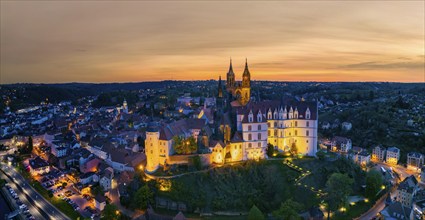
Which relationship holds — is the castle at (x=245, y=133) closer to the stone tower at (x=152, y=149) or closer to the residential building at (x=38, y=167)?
the stone tower at (x=152, y=149)

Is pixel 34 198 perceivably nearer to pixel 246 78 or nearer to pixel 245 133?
pixel 245 133

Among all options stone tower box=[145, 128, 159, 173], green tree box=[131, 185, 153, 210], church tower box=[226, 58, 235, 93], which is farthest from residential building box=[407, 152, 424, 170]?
green tree box=[131, 185, 153, 210]

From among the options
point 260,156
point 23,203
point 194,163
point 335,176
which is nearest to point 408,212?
point 335,176

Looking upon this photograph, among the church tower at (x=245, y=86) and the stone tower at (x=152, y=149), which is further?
the church tower at (x=245, y=86)

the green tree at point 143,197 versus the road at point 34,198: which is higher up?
the green tree at point 143,197

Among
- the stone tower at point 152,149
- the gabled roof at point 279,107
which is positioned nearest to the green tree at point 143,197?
the stone tower at point 152,149

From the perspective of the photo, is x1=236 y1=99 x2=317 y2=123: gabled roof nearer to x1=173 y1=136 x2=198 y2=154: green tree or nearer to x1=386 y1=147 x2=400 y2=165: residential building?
x1=173 y1=136 x2=198 y2=154: green tree

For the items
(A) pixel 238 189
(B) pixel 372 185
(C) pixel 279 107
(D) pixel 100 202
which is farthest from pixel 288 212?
(D) pixel 100 202
